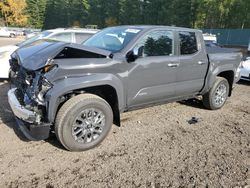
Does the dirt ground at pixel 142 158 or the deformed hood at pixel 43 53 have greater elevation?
the deformed hood at pixel 43 53

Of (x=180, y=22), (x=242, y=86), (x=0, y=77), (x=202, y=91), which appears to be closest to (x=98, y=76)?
(x=202, y=91)

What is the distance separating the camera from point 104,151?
13.5ft

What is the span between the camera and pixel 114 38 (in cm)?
485

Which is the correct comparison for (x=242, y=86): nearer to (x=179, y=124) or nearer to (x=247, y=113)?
(x=247, y=113)

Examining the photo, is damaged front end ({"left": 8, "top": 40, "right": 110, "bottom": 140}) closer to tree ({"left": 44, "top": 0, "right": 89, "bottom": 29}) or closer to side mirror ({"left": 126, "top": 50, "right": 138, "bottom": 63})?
side mirror ({"left": 126, "top": 50, "right": 138, "bottom": 63})

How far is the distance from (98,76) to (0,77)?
187 inches

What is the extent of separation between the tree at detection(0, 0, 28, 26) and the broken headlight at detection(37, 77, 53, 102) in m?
65.6

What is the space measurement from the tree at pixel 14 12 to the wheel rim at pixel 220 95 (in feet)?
212

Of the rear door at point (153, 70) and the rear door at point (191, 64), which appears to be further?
the rear door at point (191, 64)

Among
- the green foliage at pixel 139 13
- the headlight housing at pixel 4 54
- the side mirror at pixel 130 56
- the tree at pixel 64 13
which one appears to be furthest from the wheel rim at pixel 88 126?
the tree at pixel 64 13

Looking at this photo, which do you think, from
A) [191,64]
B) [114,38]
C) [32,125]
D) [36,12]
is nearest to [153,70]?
[114,38]

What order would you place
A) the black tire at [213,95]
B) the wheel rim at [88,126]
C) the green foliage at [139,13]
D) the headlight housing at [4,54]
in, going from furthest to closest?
the green foliage at [139,13], the headlight housing at [4,54], the black tire at [213,95], the wheel rim at [88,126]

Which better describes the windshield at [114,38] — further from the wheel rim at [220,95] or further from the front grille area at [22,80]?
the wheel rim at [220,95]

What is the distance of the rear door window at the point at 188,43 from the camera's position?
525 centimetres
